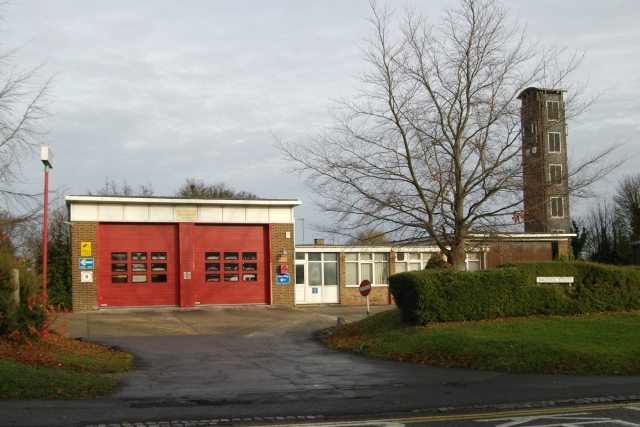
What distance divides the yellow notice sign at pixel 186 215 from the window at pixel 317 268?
708 centimetres

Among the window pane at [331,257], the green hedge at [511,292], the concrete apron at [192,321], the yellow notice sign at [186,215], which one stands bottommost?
the concrete apron at [192,321]

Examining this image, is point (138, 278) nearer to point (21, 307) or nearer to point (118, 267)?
point (118, 267)

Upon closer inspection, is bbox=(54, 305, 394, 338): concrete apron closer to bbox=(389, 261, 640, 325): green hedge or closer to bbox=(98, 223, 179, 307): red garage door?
bbox=(98, 223, 179, 307): red garage door

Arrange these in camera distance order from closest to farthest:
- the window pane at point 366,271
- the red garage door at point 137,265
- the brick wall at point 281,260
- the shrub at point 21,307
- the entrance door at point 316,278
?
1. the shrub at point 21,307
2. the red garage door at point 137,265
3. the brick wall at point 281,260
4. the entrance door at point 316,278
5. the window pane at point 366,271

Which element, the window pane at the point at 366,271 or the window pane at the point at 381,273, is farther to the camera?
the window pane at the point at 381,273

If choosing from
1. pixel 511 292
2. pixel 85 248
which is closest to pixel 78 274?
pixel 85 248

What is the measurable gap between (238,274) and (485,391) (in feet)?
61.7

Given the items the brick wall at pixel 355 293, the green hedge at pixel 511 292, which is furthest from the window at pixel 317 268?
the green hedge at pixel 511 292

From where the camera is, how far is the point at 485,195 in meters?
18.2

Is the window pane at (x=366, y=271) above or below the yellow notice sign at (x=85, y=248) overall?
below

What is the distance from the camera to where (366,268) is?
111ft

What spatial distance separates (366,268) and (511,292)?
1655 cm

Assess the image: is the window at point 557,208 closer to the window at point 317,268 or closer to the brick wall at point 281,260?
the brick wall at point 281,260

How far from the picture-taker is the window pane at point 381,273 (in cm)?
3412
